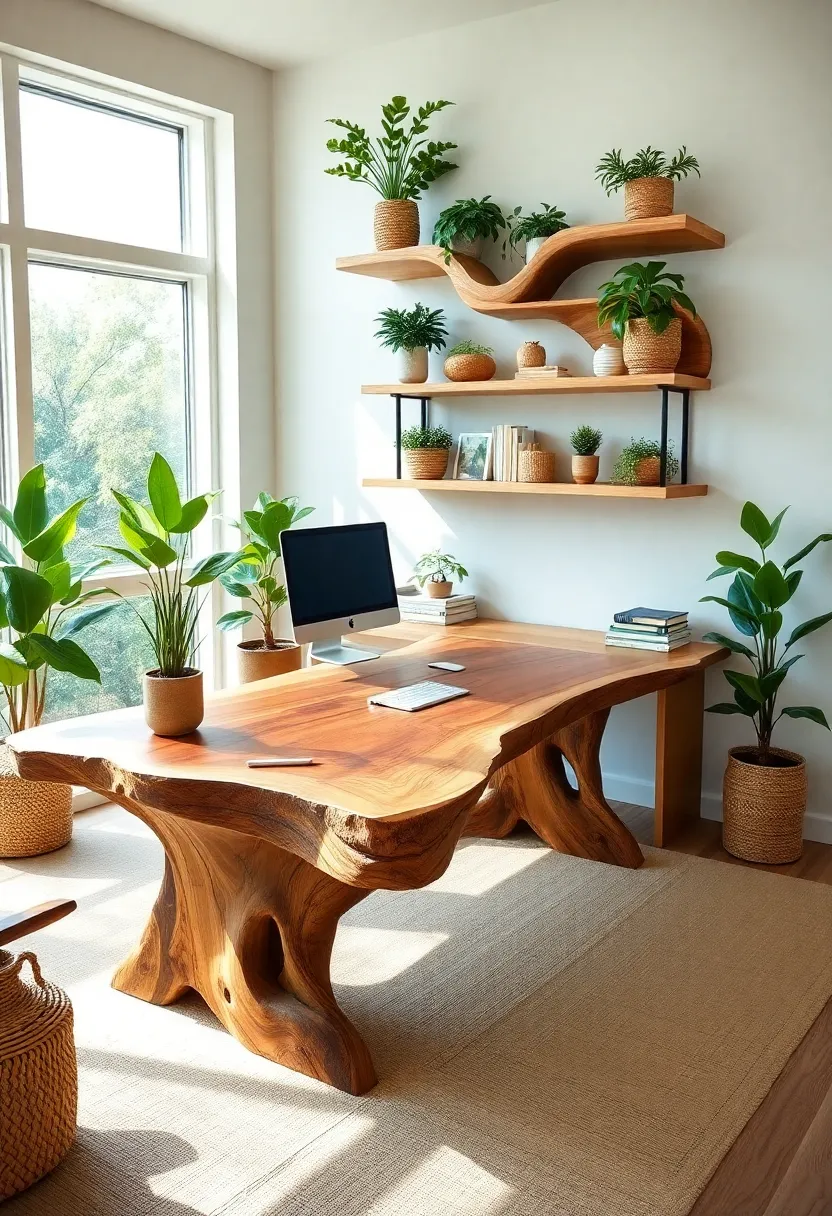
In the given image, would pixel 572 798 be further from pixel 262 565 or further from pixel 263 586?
pixel 262 565

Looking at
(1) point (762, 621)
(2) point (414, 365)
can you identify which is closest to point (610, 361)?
(2) point (414, 365)

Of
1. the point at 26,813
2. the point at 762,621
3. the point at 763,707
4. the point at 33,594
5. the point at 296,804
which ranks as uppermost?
the point at 33,594

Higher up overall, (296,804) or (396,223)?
(396,223)

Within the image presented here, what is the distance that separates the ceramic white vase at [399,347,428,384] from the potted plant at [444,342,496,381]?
0.12 metres

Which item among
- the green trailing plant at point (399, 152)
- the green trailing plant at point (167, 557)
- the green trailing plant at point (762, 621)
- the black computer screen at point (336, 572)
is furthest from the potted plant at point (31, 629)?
the green trailing plant at point (762, 621)

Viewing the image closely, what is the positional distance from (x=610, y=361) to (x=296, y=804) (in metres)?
2.17

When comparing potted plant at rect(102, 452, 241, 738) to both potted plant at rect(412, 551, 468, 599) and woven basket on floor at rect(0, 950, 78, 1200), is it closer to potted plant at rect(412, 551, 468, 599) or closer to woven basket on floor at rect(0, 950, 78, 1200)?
woven basket on floor at rect(0, 950, 78, 1200)

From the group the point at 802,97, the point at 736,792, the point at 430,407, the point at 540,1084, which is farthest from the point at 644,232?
the point at 540,1084

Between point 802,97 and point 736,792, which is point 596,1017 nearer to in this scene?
point 736,792

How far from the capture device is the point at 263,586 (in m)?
4.11

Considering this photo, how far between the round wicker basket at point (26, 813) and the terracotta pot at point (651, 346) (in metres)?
2.26

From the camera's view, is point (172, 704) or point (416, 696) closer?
point (172, 704)

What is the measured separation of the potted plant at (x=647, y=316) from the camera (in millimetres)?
3412

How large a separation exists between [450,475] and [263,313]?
3.87ft
